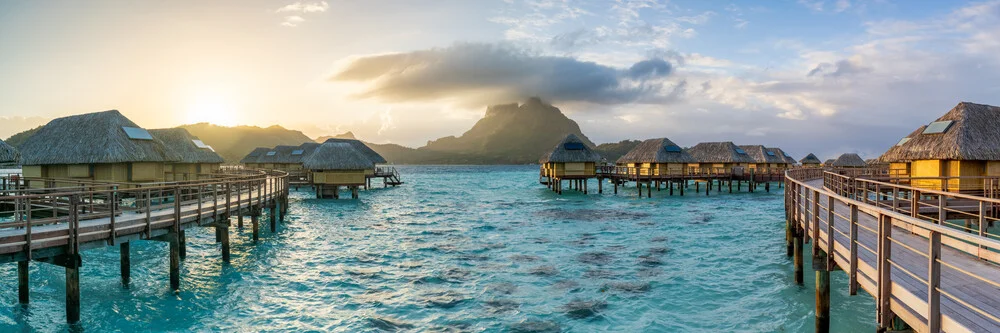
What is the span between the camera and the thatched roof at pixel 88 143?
A: 25344 mm

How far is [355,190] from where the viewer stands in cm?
4512

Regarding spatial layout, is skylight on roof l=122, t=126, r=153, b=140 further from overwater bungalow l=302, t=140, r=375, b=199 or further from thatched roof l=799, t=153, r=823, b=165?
thatched roof l=799, t=153, r=823, b=165

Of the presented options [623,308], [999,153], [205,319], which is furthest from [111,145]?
[999,153]

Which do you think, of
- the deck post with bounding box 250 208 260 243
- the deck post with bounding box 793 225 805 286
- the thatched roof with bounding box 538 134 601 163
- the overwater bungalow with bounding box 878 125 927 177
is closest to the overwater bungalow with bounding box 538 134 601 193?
the thatched roof with bounding box 538 134 601 163

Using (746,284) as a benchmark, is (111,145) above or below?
above

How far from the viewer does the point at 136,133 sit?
28.2 metres

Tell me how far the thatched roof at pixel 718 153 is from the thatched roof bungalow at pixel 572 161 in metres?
16.0

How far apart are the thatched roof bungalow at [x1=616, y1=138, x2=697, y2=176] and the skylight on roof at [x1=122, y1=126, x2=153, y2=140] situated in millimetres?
40699

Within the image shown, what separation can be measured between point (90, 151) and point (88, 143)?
2.24 ft

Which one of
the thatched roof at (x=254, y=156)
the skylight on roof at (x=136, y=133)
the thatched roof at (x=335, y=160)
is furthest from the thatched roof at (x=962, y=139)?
the thatched roof at (x=254, y=156)

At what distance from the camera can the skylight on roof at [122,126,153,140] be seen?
2769 centimetres

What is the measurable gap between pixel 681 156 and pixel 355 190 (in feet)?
109

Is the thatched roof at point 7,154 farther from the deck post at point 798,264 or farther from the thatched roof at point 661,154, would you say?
the thatched roof at point 661,154

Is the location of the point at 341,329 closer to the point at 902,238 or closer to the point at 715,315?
the point at 715,315
